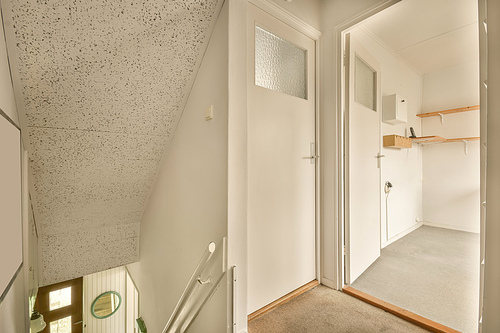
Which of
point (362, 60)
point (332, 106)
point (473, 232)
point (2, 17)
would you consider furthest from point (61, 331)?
point (473, 232)

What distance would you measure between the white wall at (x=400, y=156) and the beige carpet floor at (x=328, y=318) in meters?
1.65

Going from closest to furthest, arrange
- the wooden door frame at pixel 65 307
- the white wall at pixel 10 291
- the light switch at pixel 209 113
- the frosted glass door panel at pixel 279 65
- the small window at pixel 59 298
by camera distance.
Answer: the white wall at pixel 10 291, the light switch at pixel 209 113, the frosted glass door panel at pixel 279 65, the wooden door frame at pixel 65 307, the small window at pixel 59 298

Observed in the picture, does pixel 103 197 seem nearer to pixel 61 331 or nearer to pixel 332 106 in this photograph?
pixel 332 106

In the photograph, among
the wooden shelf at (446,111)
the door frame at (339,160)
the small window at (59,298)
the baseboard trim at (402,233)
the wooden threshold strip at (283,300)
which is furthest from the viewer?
the wooden shelf at (446,111)

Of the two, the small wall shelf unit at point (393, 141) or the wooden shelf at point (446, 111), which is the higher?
the wooden shelf at point (446, 111)

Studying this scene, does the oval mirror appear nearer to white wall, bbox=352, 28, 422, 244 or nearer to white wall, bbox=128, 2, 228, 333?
white wall, bbox=128, 2, 228, 333

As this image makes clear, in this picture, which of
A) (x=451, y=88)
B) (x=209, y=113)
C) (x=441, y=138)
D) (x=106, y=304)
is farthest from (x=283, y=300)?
(x=451, y=88)

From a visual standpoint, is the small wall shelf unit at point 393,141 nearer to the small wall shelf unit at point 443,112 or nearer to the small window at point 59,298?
the small wall shelf unit at point 443,112

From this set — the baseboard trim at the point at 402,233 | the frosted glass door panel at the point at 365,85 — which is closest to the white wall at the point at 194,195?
the frosted glass door panel at the point at 365,85

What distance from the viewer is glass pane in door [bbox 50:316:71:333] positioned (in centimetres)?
359

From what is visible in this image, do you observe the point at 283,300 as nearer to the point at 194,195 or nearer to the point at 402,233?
the point at 194,195

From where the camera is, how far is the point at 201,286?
5.18 feet

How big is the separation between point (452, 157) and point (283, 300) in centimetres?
405

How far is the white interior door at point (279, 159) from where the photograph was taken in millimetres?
1706
